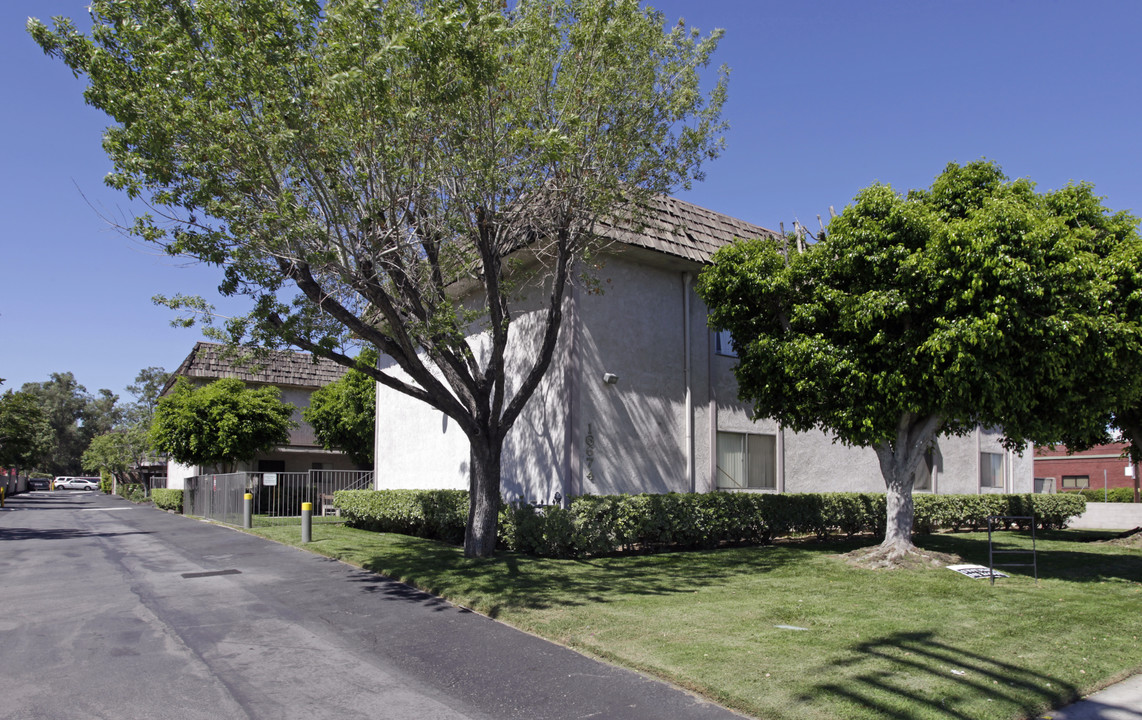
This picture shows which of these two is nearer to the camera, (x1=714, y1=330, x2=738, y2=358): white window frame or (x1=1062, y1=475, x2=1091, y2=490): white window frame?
(x1=714, y1=330, x2=738, y2=358): white window frame

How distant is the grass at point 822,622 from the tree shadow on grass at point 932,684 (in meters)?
0.02

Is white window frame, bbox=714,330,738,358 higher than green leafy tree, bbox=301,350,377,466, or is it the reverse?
white window frame, bbox=714,330,738,358

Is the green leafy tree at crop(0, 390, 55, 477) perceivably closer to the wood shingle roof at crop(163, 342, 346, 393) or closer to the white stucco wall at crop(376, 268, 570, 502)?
the wood shingle roof at crop(163, 342, 346, 393)

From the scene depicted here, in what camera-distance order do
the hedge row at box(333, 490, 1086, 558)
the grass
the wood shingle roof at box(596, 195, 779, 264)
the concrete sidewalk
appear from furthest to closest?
the wood shingle roof at box(596, 195, 779, 264), the hedge row at box(333, 490, 1086, 558), the grass, the concrete sidewalk

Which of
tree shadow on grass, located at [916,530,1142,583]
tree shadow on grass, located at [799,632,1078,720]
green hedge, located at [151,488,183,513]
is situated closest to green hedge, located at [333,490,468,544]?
tree shadow on grass, located at [916,530,1142,583]

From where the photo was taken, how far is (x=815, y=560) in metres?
13.5

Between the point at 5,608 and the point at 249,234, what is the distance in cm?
557

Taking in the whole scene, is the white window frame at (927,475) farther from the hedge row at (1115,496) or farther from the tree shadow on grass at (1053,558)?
the hedge row at (1115,496)

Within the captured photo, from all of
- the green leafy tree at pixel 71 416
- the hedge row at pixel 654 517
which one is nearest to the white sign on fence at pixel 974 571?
the hedge row at pixel 654 517

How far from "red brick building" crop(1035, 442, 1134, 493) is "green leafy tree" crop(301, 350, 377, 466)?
1486 inches

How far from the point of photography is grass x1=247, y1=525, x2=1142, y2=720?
6.19 meters

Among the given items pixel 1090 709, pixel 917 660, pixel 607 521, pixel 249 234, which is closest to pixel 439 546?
pixel 607 521

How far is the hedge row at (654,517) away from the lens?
13531 millimetres

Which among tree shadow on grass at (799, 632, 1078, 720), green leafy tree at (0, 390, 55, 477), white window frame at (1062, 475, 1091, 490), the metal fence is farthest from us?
white window frame at (1062, 475, 1091, 490)
